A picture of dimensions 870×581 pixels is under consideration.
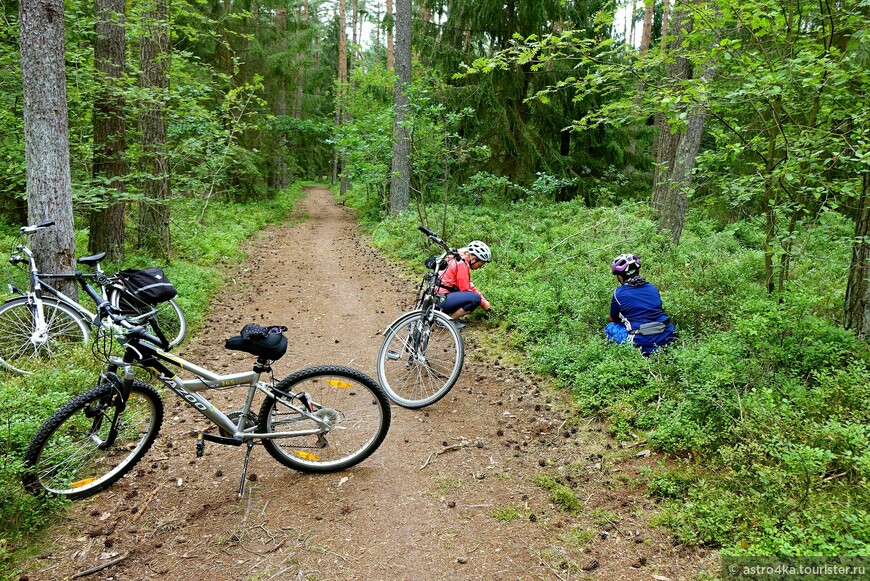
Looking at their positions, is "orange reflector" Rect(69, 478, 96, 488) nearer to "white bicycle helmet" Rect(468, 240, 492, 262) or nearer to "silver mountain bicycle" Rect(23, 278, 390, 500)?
"silver mountain bicycle" Rect(23, 278, 390, 500)

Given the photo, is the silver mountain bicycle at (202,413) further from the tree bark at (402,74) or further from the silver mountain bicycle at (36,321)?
the tree bark at (402,74)

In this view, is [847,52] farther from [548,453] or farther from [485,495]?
Answer: [485,495]

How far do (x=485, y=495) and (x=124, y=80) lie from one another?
8.87 m

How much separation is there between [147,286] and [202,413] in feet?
4.51

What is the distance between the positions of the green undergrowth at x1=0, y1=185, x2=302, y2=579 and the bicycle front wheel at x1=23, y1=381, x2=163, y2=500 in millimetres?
134

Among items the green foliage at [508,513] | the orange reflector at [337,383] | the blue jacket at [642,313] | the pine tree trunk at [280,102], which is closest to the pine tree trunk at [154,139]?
the orange reflector at [337,383]

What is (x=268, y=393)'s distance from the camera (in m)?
3.90

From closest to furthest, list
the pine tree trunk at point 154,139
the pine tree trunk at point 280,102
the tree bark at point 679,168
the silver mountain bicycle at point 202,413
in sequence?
the silver mountain bicycle at point 202,413
the tree bark at point 679,168
the pine tree trunk at point 154,139
the pine tree trunk at point 280,102

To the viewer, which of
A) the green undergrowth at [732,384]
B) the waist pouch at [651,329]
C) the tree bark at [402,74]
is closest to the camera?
the green undergrowth at [732,384]

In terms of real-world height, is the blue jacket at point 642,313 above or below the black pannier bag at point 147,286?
below

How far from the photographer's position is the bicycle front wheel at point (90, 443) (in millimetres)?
3531

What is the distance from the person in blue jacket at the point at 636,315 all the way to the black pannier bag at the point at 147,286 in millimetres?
4934

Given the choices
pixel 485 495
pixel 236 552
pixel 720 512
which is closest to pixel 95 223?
pixel 236 552

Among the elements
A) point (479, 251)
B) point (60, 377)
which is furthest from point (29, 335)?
point (479, 251)
